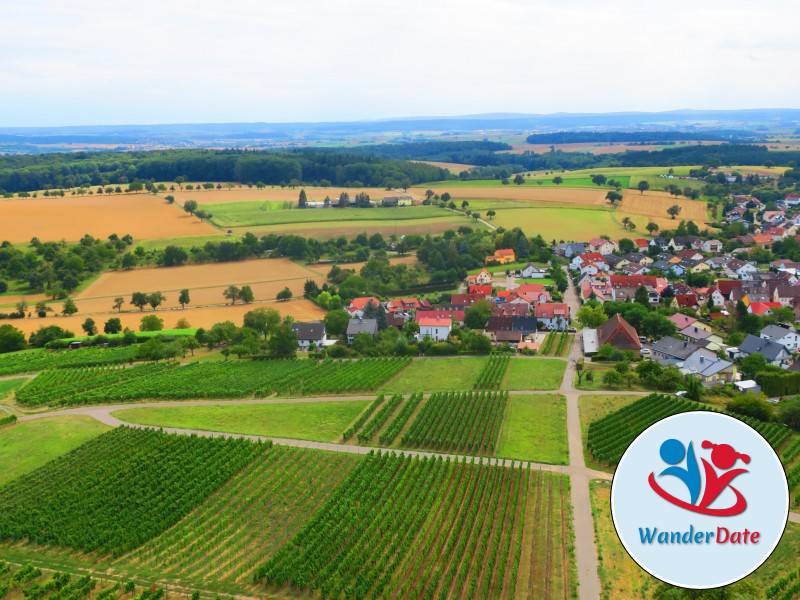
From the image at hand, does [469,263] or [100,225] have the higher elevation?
[100,225]

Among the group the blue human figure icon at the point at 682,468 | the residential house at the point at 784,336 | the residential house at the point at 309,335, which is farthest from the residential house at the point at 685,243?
the blue human figure icon at the point at 682,468

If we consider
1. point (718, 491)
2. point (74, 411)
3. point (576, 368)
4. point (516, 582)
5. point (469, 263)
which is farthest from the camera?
point (469, 263)

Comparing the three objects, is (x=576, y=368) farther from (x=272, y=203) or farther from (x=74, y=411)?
(x=272, y=203)

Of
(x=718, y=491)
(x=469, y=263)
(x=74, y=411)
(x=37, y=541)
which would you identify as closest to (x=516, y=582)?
(x=718, y=491)

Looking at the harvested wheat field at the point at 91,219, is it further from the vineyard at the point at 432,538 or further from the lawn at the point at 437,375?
the vineyard at the point at 432,538

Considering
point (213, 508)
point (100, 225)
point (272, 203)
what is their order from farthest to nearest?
point (272, 203)
point (100, 225)
point (213, 508)

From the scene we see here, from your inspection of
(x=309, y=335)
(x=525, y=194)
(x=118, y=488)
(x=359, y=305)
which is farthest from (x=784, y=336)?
(x=525, y=194)
